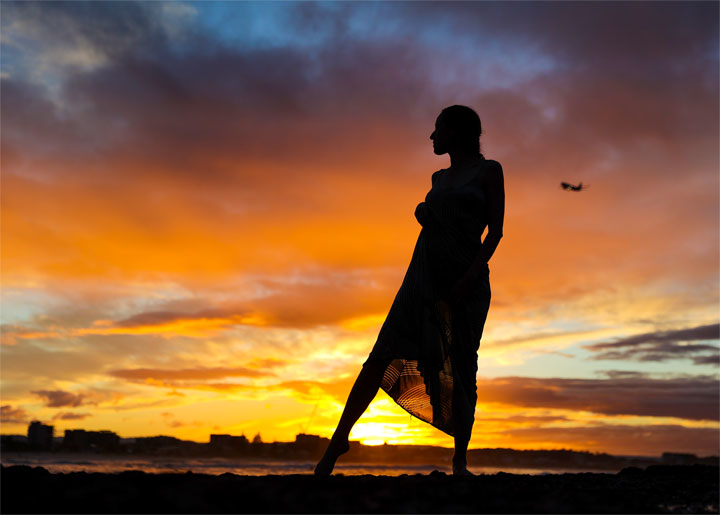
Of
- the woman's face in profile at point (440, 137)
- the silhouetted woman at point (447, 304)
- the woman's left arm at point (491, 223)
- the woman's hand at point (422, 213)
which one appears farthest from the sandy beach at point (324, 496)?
the woman's face in profile at point (440, 137)

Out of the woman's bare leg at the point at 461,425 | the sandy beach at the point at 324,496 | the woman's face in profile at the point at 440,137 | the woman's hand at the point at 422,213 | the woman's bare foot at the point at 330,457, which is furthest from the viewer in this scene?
the woman's face in profile at the point at 440,137

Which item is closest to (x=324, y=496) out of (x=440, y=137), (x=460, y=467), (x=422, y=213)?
(x=460, y=467)

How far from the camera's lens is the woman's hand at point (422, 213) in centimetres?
518

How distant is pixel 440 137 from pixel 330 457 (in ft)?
8.67

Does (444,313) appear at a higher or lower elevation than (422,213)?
lower

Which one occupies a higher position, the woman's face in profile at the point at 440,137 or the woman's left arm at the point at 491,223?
the woman's face in profile at the point at 440,137

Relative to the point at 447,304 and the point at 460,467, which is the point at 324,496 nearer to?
the point at 460,467

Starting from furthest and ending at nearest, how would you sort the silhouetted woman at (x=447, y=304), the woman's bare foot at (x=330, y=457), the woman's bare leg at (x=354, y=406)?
the silhouetted woman at (x=447, y=304) → the woman's bare leg at (x=354, y=406) → the woman's bare foot at (x=330, y=457)

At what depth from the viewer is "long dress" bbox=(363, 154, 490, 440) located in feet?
16.3

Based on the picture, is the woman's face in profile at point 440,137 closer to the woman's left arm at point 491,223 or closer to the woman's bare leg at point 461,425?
the woman's left arm at point 491,223

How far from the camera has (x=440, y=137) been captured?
534 centimetres

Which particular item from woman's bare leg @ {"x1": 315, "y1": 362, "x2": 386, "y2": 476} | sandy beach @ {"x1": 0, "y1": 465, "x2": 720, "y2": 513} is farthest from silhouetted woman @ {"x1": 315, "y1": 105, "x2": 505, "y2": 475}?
sandy beach @ {"x1": 0, "y1": 465, "x2": 720, "y2": 513}

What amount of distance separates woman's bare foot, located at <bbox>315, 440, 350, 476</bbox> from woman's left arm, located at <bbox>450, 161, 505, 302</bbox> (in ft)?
4.51

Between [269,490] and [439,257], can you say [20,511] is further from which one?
[439,257]
